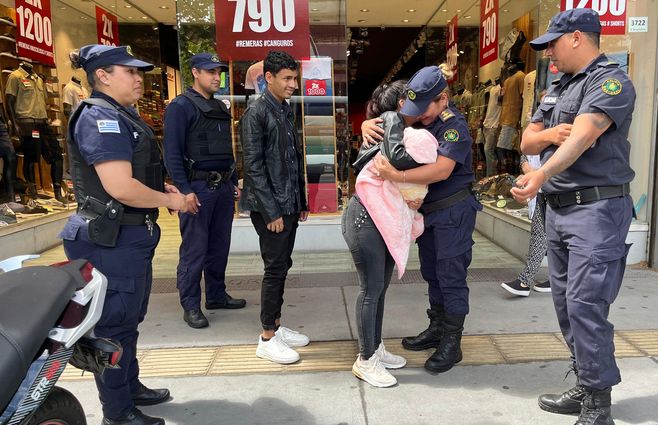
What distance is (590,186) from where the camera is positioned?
7.80ft

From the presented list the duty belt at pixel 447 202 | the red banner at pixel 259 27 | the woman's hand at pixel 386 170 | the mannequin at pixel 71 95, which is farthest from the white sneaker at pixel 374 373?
the mannequin at pixel 71 95

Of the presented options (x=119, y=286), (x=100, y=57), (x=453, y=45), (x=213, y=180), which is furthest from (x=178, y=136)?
(x=453, y=45)

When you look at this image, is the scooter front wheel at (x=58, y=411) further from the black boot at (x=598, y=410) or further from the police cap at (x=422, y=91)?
the black boot at (x=598, y=410)

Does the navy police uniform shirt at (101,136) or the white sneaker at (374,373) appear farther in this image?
the white sneaker at (374,373)

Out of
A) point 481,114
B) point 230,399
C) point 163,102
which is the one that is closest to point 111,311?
point 230,399

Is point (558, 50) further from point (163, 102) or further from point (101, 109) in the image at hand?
point (163, 102)

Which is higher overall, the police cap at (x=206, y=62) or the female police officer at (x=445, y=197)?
the police cap at (x=206, y=62)

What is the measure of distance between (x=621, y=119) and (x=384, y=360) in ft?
6.10

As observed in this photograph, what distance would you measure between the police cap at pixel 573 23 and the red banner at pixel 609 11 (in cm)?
290

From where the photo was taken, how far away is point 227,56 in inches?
225

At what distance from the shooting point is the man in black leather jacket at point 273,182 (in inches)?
122

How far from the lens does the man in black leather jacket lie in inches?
122

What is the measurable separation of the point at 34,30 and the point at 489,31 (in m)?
5.52

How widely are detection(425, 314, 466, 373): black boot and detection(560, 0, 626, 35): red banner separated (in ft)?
11.8
